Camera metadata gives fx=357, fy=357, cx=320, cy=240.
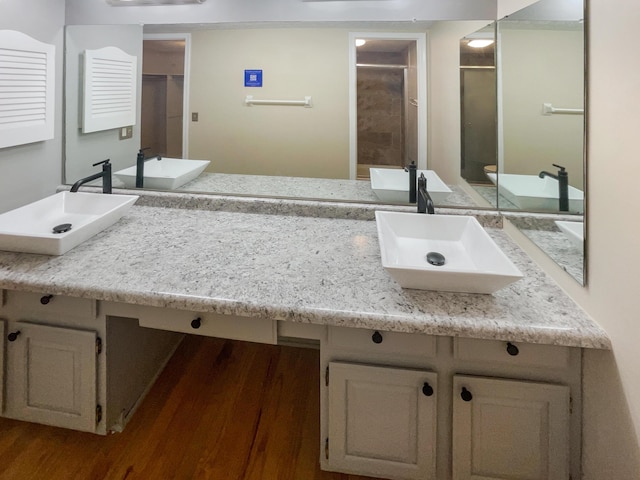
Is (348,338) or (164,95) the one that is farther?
(164,95)

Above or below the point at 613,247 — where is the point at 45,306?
below

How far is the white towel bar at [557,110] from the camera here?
1009 millimetres

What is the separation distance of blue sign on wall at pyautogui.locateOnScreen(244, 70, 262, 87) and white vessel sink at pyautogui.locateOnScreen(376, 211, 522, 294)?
96cm

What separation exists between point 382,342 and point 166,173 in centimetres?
146

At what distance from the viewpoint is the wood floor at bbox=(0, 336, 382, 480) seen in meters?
1.33

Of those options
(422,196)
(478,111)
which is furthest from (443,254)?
(478,111)

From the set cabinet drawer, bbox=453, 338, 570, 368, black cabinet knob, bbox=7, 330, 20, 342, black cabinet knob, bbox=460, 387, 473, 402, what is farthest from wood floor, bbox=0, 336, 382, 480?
cabinet drawer, bbox=453, 338, 570, 368

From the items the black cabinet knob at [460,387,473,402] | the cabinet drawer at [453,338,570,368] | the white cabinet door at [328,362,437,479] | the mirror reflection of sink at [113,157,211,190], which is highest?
the mirror reflection of sink at [113,157,211,190]

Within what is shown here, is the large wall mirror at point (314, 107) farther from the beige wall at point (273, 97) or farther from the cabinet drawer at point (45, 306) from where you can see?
the cabinet drawer at point (45, 306)

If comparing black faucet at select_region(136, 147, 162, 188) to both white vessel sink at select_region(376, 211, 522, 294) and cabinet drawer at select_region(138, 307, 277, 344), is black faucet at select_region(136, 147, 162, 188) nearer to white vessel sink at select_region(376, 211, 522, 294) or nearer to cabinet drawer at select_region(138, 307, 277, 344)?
cabinet drawer at select_region(138, 307, 277, 344)

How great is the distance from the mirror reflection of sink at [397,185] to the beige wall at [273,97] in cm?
17

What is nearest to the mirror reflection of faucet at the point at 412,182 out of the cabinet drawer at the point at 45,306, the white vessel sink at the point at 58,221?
the white vessel sink at the point at 58,221

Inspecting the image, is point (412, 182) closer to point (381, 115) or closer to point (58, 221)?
point (381, 115)

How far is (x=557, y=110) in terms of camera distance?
1.13 metres
